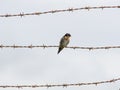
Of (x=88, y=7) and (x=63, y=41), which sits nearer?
(x=88, y=7)

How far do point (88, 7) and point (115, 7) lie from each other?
0.76 m

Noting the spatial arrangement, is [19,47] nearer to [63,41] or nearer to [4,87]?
[4,87]

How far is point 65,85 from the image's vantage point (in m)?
10.4

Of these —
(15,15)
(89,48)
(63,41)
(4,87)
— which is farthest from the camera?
(63,41)

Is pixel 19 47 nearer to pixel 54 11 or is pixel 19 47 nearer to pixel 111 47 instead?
pixel 54 11

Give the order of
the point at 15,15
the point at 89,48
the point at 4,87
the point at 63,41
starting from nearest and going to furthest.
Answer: the point at 4,87
the point at 15,15
the point at 89,48
the point at 63,41

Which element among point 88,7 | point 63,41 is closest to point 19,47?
point 88,7

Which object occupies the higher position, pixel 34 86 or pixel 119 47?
pixel 119 47

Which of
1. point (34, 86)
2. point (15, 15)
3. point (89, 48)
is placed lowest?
point (34, 86)

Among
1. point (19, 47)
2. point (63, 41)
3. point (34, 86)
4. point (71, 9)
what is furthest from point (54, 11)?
point (63, 41)

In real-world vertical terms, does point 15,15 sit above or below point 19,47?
above

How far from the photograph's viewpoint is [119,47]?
1005 centimetres

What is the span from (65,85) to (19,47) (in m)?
1.42

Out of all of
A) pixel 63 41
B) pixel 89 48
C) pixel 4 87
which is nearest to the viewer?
pixel 4 87
